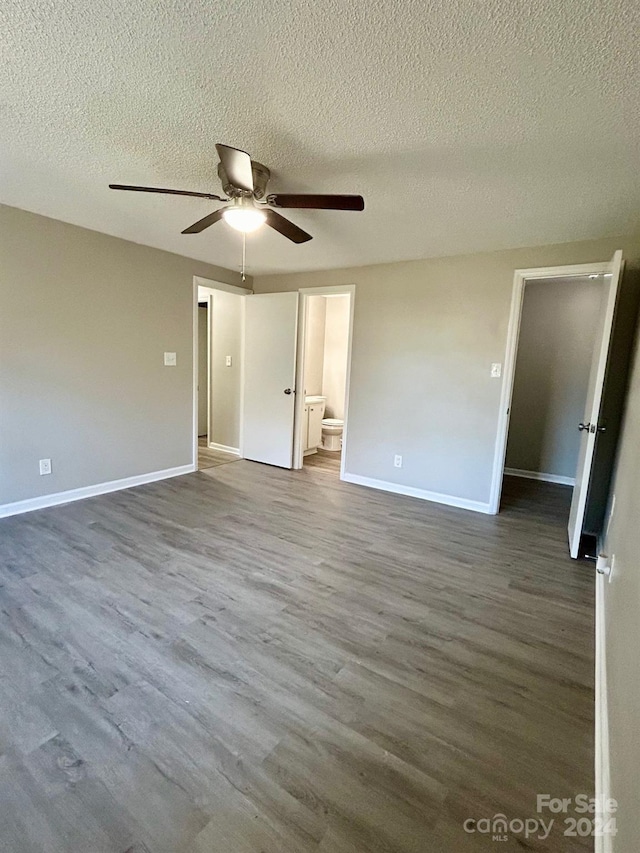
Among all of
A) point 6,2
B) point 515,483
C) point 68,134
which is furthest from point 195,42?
point 515,483

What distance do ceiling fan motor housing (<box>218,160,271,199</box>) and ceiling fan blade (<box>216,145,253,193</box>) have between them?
11cm

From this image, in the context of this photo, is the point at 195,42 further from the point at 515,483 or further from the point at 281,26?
the point at 515,483

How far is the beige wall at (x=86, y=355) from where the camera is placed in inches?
121

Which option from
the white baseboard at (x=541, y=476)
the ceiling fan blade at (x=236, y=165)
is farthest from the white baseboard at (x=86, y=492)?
the white baseboard at (x=541, y=476)

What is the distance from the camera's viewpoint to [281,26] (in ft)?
4.09

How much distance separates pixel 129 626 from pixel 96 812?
87 centimetres

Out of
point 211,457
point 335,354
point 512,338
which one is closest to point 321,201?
point 512,338

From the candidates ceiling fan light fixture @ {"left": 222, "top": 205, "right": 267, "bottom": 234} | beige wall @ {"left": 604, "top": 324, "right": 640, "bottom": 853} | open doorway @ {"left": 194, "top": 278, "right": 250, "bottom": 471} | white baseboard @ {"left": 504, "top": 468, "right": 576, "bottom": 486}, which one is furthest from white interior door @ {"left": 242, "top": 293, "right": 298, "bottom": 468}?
beige wall @ {"left": 604, "top": 324, "right": 640, "bottom": 853}

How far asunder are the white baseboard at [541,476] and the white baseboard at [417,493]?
5.95 ft

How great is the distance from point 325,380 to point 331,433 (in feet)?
3.13

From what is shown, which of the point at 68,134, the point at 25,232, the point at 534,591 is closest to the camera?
the point at 68,134

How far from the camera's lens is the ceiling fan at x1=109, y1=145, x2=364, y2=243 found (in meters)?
1.71

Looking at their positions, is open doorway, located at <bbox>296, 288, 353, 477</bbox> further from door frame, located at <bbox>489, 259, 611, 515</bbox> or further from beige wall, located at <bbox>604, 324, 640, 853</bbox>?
beige wall, located at <bbox>604, 324, 640, 853</bbox>

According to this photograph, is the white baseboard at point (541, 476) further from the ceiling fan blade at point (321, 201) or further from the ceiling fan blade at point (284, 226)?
the ceiling fan blade at point (321, 201)
